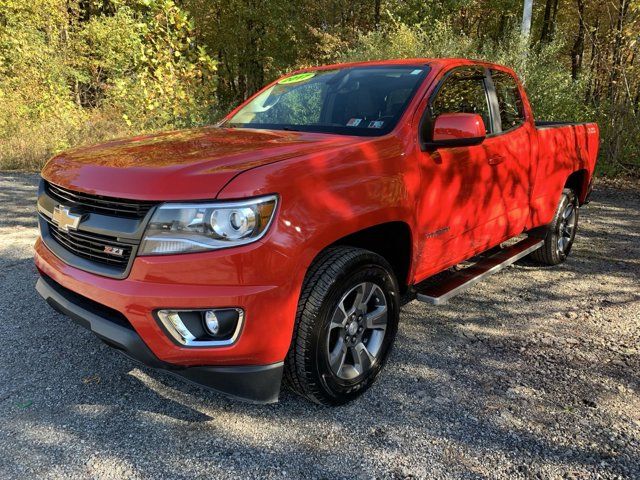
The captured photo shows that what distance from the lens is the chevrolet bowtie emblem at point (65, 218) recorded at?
2401mm

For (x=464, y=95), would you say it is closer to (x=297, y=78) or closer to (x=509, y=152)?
(x=509, y=152)

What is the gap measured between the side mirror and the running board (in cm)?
96

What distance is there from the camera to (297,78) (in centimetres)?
405

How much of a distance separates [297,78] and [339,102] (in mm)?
772

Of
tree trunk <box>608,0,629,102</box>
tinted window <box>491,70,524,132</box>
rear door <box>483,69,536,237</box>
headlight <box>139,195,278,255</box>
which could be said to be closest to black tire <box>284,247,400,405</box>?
headlight <box>139,195,278,255</box>

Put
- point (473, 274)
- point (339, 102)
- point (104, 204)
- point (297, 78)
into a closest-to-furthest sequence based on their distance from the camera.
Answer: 1. point (104, 204)
2. point (339, 102)
3. point (473, 274)
4. point (297, 78)

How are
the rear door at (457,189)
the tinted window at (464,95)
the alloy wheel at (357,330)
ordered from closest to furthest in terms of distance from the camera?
the alloy wheel at (357,330)
the rear door at (457,189)
the tinted window at (464,95)

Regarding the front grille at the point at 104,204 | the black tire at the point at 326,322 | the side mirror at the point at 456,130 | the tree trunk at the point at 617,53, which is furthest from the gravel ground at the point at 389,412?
the tree trunk at the point at 617,53

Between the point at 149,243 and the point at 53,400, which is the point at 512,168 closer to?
the point at 149,243

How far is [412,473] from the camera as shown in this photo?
86.7 inches

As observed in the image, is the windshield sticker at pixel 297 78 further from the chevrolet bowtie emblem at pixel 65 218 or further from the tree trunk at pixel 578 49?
the tree trunk at pixel 578 49

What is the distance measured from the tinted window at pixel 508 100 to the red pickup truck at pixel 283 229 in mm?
476

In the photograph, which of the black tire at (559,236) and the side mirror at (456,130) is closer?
the side mirror at (456,130)

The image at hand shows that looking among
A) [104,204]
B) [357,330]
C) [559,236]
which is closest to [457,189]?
[357,330]
